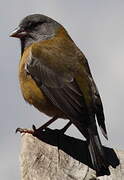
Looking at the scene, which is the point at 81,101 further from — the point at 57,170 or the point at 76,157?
the point at 57,170

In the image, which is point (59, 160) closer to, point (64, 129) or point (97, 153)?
point (97, 153)

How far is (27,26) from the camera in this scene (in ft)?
32.6

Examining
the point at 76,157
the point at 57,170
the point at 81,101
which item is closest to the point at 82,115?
the point at 81,101

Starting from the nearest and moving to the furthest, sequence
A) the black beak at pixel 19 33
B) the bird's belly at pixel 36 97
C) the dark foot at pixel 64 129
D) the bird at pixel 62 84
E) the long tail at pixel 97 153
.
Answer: the long tail at pixel 97 153 → the bird at pixel 62 84 → the dark foot at pixel 64 129 → the bird's belly at pixel 36 97 → the black beak at pixel 19 33

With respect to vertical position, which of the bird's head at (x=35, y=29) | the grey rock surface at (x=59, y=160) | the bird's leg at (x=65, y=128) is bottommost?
the bird's leg at (x=65, y=128)

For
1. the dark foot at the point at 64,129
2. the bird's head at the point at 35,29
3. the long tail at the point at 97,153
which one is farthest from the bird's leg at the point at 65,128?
the bird's head at the point at 35,29

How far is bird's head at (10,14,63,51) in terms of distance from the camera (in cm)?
977

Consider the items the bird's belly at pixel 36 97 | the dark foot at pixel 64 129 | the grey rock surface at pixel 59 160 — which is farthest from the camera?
the bird's belly at pixel 36 97

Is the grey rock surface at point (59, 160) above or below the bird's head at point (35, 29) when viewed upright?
below

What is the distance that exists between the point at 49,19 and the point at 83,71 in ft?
6.29

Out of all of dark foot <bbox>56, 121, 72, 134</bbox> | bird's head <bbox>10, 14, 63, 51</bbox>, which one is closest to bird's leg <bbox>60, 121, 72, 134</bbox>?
dark foot <bbox>56, 121, 72, 134</bbox>

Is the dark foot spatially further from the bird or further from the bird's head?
the bird's head

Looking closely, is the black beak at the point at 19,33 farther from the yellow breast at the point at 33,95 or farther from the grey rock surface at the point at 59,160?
the grey rock surface at the point at 59,160

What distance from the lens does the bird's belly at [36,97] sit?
8.45 metres
